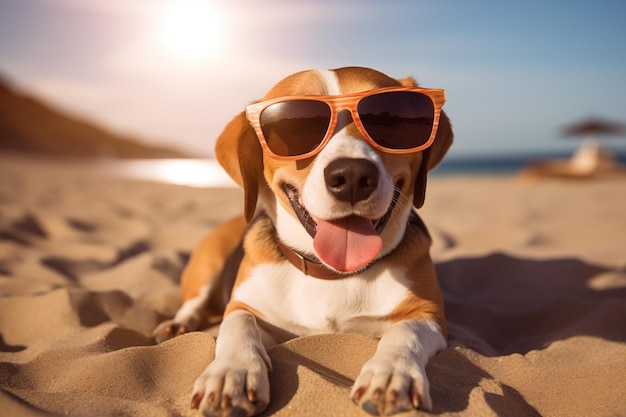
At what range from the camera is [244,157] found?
9.12 feet

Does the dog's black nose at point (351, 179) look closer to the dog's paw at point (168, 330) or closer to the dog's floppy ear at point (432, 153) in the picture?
the dog's floppy ear at point (432, 153)

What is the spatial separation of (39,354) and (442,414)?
1810 mm

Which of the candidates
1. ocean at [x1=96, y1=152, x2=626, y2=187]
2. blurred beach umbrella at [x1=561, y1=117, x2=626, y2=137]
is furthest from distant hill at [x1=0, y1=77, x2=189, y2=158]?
blurred beach umbrella at [x1=561, y1=117, x2=626, y2=137]

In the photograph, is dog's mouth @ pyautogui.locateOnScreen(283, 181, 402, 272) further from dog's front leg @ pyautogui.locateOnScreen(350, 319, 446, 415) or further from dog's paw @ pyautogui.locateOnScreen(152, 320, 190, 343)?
dog's paw @ pyautogui.locateOnScreen(152, 320, 190, 343)

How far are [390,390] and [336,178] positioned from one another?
0.91 m

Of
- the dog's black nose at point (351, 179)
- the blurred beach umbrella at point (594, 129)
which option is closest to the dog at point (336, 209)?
the dog's black nose at point (351, 179)

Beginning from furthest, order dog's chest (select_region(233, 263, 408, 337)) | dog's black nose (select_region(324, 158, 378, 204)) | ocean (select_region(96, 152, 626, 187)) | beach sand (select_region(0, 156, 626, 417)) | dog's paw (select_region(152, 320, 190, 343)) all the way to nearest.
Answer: ocean (select_region(96, 152, 626, 187)) < dog's paw (select_region(152, 320, 190, 343)) < dog's chest (select_region(233, 263, 408, 337)) < dog's black nose (select_region(324, 158, 378, 204)) < beach sand (select_region(0, 156, 626, 417))

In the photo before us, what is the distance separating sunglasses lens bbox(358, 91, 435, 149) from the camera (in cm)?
255

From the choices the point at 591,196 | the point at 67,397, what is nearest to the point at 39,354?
the point at 67,397

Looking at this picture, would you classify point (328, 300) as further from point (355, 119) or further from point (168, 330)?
point (168, 330)

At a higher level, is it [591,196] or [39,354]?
[39,354]

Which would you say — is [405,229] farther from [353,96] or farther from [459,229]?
[459,229]

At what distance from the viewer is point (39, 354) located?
2.46m

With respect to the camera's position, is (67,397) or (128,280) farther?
(128,280)
